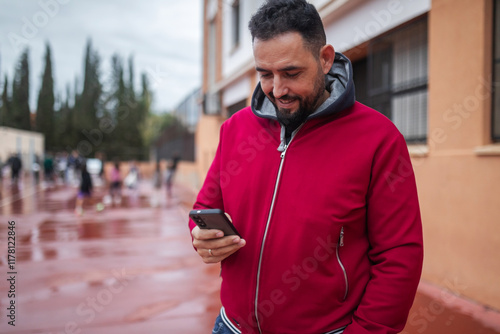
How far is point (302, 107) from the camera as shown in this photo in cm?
144

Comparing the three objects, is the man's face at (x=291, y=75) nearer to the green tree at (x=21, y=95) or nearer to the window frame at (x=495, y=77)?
the window frame at (x=495, y=77)

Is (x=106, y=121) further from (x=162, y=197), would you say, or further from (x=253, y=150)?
(x=253, y=150)

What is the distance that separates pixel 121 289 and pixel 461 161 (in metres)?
4.33

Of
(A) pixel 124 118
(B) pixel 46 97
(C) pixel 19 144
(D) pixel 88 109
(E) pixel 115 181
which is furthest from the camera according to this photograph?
(D) pixel 88 109

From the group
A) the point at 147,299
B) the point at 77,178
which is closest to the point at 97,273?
the point at 147,299

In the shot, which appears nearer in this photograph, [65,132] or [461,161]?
[461,161]

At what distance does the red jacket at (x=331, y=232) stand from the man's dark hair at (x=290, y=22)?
0.95 ft

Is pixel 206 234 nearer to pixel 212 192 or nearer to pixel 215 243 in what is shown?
pixel 215 243

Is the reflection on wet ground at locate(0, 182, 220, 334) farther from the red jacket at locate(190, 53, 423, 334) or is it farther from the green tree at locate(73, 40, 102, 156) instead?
the green tree at locate(73, 40, 102, 156)

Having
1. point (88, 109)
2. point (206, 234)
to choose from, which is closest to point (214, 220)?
point (206, 234)

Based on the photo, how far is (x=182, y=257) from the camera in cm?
659

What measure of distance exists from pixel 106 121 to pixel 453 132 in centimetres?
3662

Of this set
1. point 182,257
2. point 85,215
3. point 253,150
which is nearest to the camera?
point 253,150

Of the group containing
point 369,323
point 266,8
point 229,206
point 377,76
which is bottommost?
point 369,323
